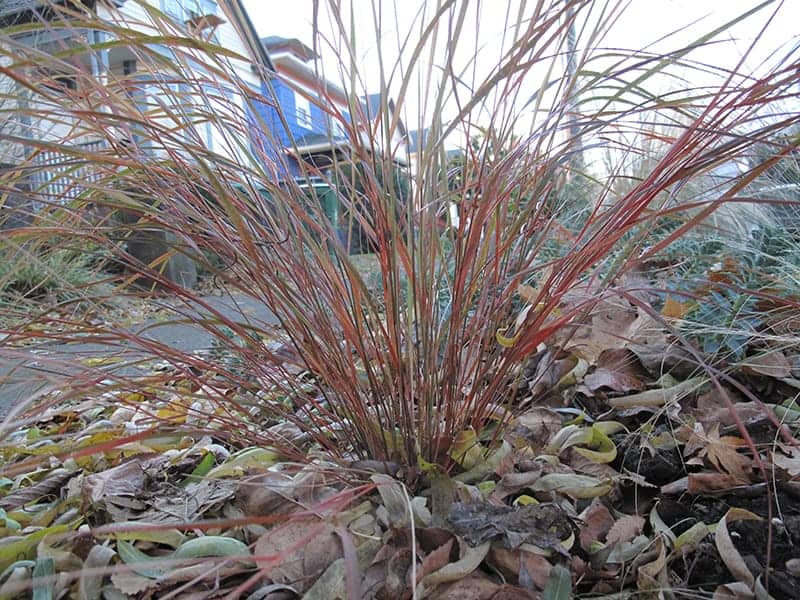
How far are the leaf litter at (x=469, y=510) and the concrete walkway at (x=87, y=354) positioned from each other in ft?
0.18

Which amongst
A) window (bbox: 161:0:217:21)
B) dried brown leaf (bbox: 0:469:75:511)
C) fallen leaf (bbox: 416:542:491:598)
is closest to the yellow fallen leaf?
fallen leaf (bbox: 416:542:491:598)

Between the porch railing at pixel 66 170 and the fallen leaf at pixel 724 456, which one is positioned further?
the fallen leaf at pixel 724 456

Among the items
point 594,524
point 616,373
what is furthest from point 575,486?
point 616,373

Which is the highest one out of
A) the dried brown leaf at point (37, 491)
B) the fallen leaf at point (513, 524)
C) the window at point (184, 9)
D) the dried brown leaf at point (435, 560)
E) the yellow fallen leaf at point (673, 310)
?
the window at point (184, 9)

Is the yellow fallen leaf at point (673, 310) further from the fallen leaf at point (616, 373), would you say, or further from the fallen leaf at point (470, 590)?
the fallen leaf at point (470, 590)

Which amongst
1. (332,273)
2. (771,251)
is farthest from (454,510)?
(771,251)

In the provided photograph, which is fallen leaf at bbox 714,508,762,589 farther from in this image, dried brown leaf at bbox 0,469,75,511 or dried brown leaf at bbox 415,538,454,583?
dried brown leaf at bbox 0,469,75,511

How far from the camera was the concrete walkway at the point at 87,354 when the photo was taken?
1.96ft

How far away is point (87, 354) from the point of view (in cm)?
112

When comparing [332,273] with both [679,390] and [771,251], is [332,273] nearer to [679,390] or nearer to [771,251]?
[679,390]

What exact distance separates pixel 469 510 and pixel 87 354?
2.58ft

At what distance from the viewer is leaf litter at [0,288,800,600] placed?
64 centimetres

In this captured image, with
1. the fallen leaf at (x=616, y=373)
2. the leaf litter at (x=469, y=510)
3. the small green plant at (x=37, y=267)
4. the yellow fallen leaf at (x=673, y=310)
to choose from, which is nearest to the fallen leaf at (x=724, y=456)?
the leaf litter at (x=469, y=510)

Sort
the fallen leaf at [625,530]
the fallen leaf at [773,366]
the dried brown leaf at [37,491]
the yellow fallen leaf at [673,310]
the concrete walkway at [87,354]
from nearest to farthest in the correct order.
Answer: the concrete walkway at [87,354], the fallen leaf at [625,530], the dried brown leaf at [37,491], the fallen leaf at [773,366], the yellow fallen leaf at [673,310]
